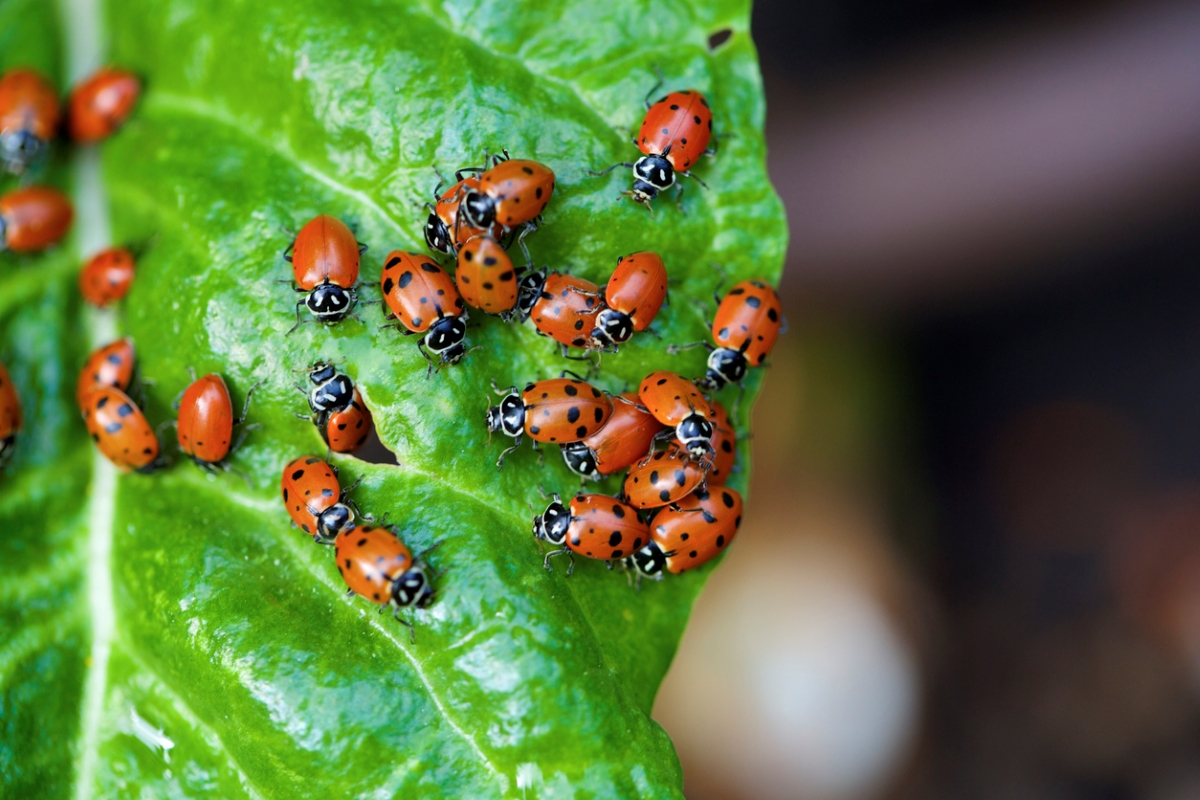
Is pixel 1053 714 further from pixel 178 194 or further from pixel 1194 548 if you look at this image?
pixel 178 194

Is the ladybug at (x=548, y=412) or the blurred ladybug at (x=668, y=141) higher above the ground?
the blurred ladybug at (x=668, y=141)

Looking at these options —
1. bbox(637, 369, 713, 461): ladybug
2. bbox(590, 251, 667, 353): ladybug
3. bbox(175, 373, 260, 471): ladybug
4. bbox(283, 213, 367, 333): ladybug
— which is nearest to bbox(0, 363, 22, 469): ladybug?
bbox(175, 373, 260, 471): ladybug

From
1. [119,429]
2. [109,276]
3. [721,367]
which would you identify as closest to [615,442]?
[721,367]

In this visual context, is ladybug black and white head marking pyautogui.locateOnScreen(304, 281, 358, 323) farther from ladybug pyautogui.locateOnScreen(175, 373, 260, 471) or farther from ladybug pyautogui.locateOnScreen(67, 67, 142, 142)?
ladybug pyautogui.locateOnScreen(67, 67, 142, 142)

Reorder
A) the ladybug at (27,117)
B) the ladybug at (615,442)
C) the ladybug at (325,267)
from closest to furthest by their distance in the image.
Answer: the ladybug at (325,267), the ladybug at (615,442), the ladybug at (27,117)

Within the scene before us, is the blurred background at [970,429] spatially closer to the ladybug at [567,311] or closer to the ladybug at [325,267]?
the ladybug at [567,311]

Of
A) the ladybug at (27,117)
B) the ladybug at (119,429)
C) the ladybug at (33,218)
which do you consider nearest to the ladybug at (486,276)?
the ladybug at (119,429)

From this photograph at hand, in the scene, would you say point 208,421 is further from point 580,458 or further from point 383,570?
point 580,458

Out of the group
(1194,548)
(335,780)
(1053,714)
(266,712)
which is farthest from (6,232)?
(1194,548)
